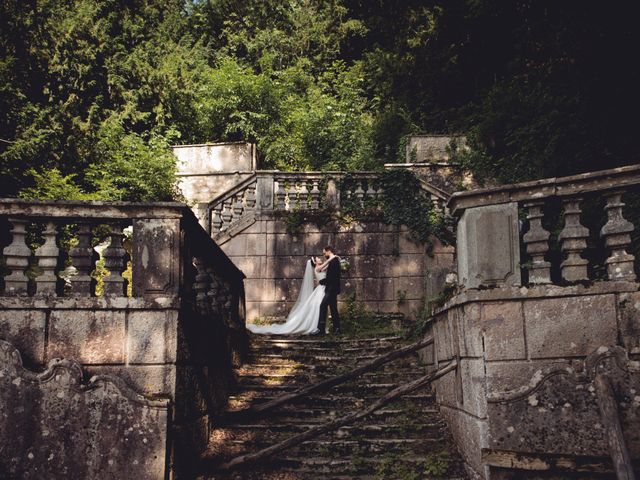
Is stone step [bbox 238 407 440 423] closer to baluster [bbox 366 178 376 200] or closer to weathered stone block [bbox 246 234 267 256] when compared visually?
weathered stone block [bbox 246 234 267 256]

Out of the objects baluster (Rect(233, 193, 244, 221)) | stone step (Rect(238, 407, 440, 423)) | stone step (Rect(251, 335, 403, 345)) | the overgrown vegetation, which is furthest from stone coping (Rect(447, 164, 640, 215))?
baluster (Rect(233, 193, 244, 221))

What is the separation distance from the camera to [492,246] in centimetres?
472

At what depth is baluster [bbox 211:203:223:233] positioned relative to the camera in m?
13.5

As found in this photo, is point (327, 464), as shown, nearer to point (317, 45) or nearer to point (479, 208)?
point (479, 208)

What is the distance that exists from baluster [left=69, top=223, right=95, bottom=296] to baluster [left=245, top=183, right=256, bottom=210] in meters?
8.92

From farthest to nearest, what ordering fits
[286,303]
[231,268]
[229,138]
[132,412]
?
[229,138]
[286,303]
[231,268]
[132,412]

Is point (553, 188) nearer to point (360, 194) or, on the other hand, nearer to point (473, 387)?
point (473, 387)

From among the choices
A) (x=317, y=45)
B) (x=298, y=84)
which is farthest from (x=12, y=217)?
(x=317, y=45)

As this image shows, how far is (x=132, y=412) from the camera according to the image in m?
4.50

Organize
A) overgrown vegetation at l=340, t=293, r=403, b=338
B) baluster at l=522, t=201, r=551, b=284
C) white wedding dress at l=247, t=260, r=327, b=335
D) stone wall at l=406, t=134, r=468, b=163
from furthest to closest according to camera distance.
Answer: stone wall at l=406, t=134, r=468, b=163, overgrown vegetation at l=340, t=293, r=403, b=338, white wedding dress at l=247, t=260, r=327, b=335, baluster at l=522, t=201, r=551, b=284

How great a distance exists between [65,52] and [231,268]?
1278 centimetres

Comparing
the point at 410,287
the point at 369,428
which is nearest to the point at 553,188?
the point at 369,428

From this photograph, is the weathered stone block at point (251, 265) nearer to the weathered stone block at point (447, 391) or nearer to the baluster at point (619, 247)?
the weathered stone block at point (447, 391)

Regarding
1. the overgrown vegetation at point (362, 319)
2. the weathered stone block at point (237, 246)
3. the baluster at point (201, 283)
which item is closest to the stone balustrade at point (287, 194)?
the weathered stone block at point (237, 246)
